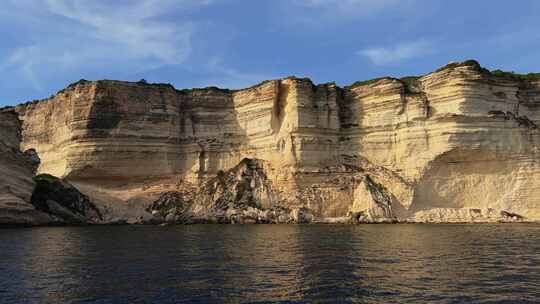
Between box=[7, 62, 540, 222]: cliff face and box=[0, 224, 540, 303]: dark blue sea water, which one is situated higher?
box=[7, 62, 540, 222]: cliff face

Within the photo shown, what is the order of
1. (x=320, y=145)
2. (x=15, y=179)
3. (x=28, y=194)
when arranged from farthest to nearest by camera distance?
(x=320, y=145) < (x=28, y=194) < (x=15, y=179)

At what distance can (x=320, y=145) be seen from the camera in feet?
157

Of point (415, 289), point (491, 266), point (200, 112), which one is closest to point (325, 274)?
point (415, 289)

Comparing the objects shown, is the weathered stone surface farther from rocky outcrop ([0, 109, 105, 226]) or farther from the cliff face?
the cliff face

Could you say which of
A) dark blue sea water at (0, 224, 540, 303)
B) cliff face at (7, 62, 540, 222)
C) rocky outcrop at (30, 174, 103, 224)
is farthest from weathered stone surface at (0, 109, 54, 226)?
dark blue sea water at (0, 224, 540, 303)

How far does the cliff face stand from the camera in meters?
43.7

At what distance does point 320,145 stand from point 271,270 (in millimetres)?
31938

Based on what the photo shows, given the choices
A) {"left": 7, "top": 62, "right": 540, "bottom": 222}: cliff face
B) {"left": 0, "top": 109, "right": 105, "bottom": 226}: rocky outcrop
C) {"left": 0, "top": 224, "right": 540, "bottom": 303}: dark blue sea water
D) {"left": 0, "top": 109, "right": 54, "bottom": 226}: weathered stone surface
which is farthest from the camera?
{"left": 7, "top": 62, "right": 540, "bottom": 222}: cliff face

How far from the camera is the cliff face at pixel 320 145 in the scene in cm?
4369

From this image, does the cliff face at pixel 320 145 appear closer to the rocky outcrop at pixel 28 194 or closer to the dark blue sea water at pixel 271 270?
the rocky outcrop at pixel 28 194

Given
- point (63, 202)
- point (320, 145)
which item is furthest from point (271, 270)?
point (320, 145)

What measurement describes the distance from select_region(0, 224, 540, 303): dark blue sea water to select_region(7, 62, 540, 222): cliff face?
61.4ft

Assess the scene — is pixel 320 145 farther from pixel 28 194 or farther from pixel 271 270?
pixel 271 270

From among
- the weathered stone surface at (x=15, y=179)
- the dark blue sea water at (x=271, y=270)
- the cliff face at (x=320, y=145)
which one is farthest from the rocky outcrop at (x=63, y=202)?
the dark blue sea water at (x=271, y=270)
